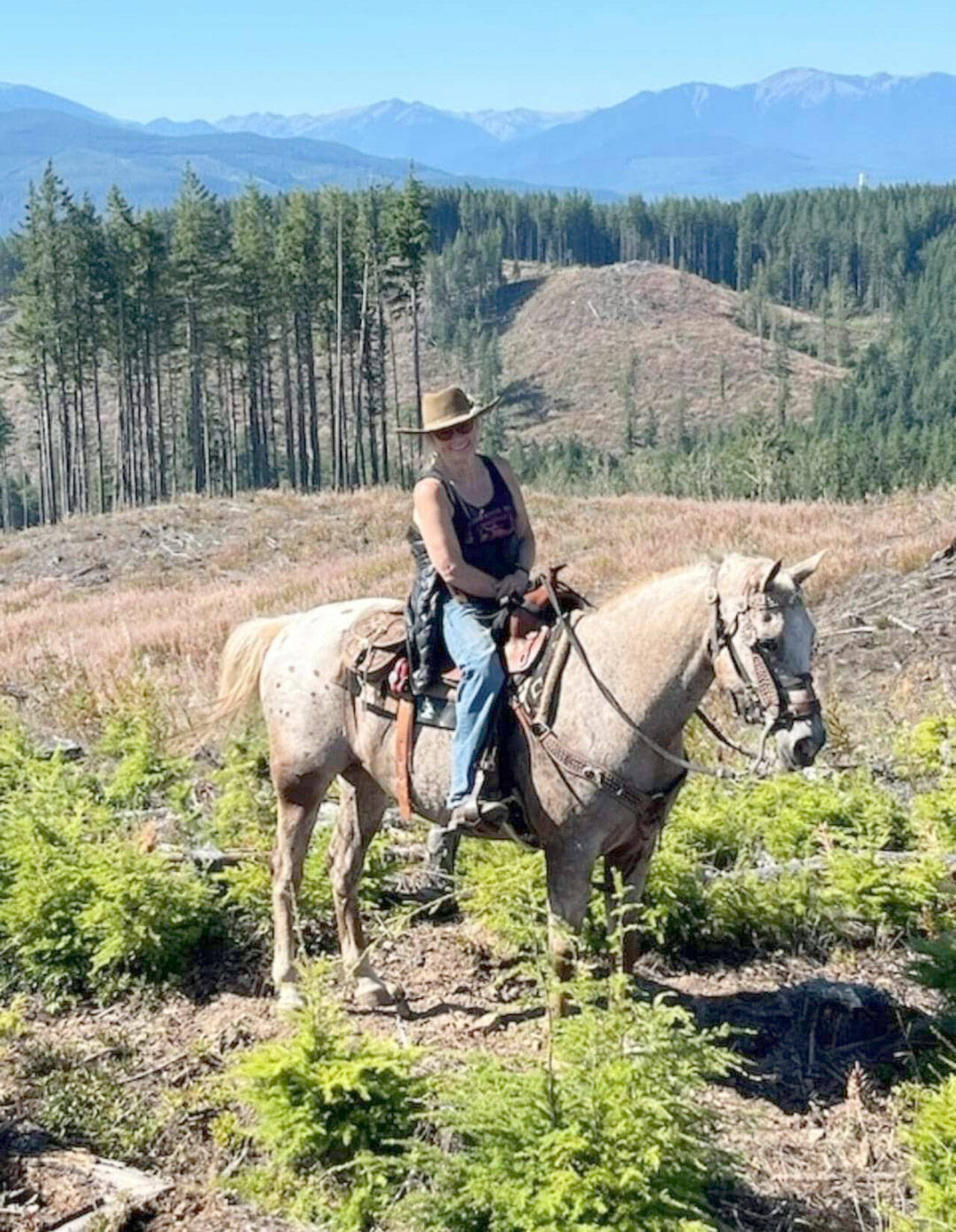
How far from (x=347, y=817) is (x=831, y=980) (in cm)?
273

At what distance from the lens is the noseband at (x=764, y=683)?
4.76m

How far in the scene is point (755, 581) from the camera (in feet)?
15.8

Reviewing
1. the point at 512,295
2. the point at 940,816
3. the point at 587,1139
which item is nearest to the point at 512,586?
the point at 587,1139

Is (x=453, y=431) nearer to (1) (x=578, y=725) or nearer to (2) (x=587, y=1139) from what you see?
(1) (x=578, y=725)

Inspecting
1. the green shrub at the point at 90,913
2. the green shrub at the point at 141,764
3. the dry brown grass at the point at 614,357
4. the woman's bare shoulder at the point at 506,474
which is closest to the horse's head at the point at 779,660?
the woman's bare shoulder at the point at 506,474

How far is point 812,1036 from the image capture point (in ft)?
18.8

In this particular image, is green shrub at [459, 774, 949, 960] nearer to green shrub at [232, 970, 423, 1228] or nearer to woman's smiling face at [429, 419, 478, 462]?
green shrub at [232, 970, 423, 1228]

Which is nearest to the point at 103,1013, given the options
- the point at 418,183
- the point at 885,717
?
the point at 885,717

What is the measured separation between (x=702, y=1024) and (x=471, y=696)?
2.01 m

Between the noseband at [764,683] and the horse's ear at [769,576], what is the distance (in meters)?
0.02

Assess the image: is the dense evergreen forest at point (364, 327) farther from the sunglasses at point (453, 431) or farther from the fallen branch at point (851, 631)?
the sunglasses at point (453, 431)

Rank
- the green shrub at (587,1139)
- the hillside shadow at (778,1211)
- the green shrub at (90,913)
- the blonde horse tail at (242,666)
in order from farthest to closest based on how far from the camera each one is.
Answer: the blonde horse tail at (242,666) → the green shrub at (90,913) → the hillside shadow at (778,1211) → the green shrub at (587,1139)

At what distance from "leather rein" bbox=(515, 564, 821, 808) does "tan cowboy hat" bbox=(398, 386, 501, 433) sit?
35.2 inches

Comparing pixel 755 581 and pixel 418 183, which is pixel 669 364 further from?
pixel 755 581
